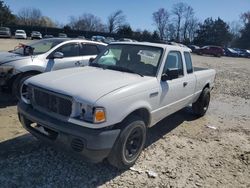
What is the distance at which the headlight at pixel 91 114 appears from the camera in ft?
11.4

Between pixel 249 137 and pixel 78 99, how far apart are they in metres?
4.22

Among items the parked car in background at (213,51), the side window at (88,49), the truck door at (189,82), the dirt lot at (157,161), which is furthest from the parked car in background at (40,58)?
the parked car in background at (213,51)

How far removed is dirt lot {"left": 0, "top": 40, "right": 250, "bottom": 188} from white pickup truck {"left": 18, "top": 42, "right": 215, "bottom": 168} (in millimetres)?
391

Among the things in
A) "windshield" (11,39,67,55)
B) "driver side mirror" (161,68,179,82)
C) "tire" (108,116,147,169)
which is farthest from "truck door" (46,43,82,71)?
"tire" (108,116,147,169)

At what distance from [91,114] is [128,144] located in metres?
0.87

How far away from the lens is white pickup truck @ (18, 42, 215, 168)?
3498mm

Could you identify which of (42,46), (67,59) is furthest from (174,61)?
(42,46)

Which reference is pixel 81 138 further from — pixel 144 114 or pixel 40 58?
pixel 40 58

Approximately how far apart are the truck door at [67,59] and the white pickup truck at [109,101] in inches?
95.0

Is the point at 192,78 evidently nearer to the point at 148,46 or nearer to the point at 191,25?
the point at 148,46

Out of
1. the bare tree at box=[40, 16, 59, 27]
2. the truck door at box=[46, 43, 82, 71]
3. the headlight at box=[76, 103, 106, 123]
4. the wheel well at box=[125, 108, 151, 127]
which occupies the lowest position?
the wheel well at box=[125, 108, 151, 127]

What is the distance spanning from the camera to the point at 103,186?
12.2 feet

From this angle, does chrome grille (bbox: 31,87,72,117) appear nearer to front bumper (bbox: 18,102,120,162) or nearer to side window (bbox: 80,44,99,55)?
front bumper (bbox: 18,102,120,162)

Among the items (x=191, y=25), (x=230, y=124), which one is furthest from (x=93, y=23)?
(x=230, y=124)
